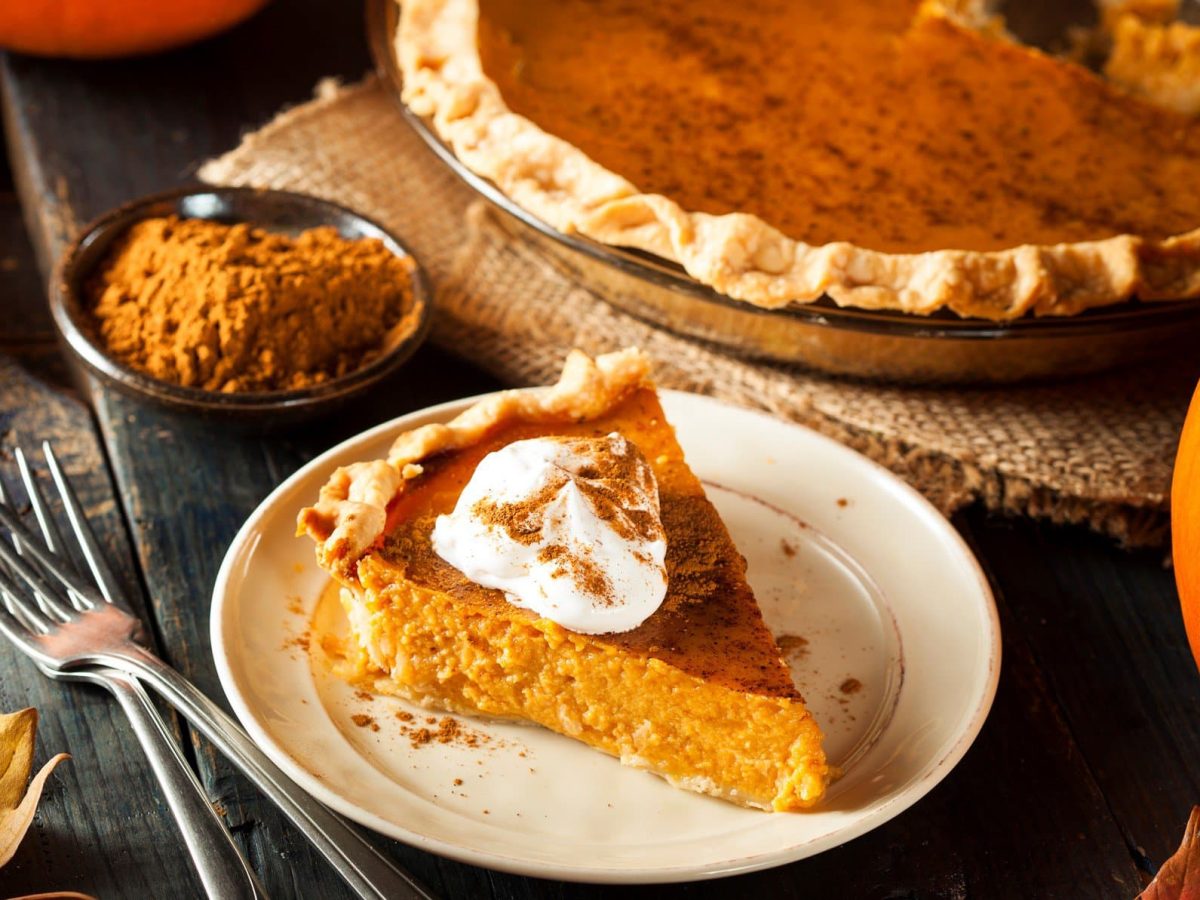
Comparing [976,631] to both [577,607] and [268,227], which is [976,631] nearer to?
[577,607]

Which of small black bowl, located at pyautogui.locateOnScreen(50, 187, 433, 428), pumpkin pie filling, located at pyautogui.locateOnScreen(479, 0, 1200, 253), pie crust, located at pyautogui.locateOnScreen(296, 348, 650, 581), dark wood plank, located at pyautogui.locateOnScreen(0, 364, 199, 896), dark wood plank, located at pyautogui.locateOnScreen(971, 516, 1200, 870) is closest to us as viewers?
dark wood plank, located at pyautogui.locateOnScreen(0, 364, 199, 896)

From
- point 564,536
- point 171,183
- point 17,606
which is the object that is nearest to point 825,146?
point 564,536

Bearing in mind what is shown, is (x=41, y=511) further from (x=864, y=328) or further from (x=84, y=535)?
(x=864, y=328)

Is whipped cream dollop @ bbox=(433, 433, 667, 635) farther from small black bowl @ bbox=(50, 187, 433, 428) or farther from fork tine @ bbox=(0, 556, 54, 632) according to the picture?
fork tine @ bbox=(0, 556, 54, 632)

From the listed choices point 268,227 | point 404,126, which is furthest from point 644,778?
point 404,126

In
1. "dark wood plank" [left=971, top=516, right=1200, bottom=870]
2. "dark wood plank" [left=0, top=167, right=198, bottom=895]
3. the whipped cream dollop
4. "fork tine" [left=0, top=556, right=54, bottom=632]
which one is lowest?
"dark wood plank" [left=0, top=167, right=198, bottom=895]

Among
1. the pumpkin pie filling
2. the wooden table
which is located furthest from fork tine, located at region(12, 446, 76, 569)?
the pumpkin pie filling
